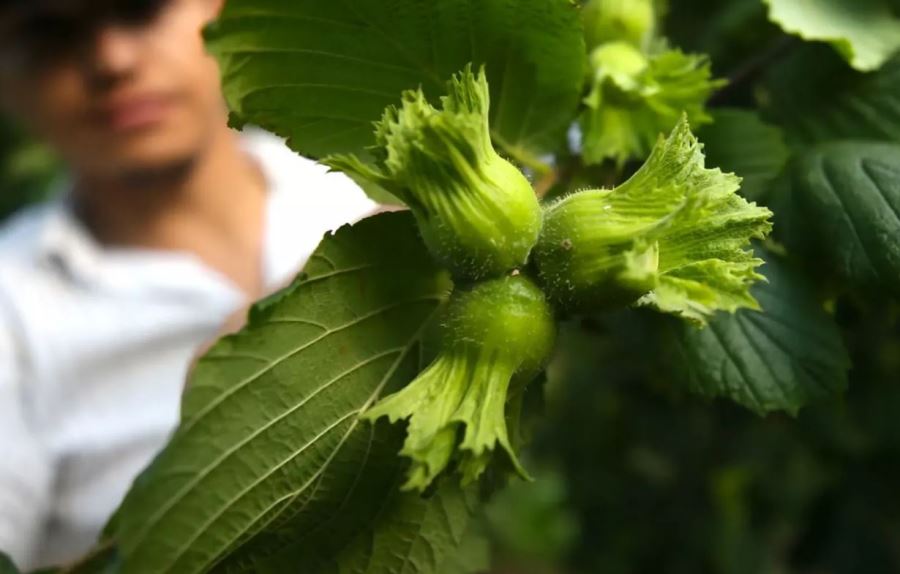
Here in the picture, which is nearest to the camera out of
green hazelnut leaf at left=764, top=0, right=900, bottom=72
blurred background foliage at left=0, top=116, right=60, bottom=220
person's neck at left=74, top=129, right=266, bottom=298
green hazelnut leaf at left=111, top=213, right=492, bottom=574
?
green hazelnut leaf at left=111, top=213, right=492, bottom=574

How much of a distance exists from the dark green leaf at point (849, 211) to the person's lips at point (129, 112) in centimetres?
96

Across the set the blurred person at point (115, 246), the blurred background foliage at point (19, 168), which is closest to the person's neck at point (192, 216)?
the blurred person at point (115, 246)

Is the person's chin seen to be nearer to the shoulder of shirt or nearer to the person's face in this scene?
the person's face

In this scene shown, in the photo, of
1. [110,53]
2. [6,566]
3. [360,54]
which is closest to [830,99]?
[360,54]

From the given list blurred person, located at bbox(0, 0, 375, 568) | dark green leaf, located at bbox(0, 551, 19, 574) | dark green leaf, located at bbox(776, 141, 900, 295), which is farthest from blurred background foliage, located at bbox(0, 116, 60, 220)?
dark green leaf, located at bbox(776, 141, 900, 295)

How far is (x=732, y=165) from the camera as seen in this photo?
0.52 meters

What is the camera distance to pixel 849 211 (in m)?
0.47

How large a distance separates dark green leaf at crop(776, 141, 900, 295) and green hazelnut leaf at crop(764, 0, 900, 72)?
5 centimetres

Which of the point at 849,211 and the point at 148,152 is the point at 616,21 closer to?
the point at 849,211

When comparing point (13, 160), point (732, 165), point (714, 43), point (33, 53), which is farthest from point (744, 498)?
point (13, 160)

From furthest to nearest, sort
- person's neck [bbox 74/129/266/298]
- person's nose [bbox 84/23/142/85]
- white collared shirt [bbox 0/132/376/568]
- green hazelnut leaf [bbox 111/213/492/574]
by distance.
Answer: person's neck [bbox 74/129/266/298], white collared shirt [bbox 0/132/376/568], person's nose [bbox 84/23/142/85], green hazelnut leaf [bbox 111/213/492/574]

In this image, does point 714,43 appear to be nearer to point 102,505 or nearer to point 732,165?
point 732,165

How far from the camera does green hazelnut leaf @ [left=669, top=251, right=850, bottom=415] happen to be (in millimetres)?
468

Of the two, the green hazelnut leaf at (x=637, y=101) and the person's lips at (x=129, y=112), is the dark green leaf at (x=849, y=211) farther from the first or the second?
the person's lips at (x=129, y=112)
